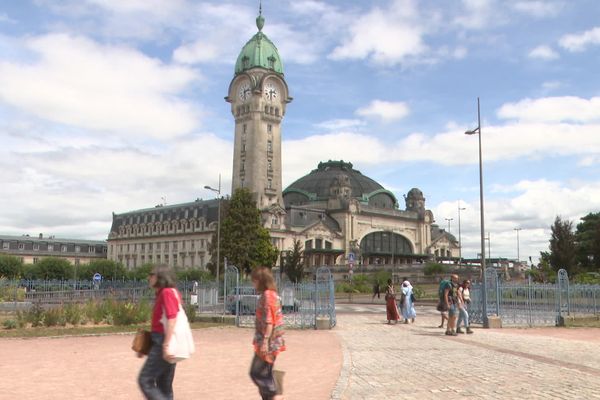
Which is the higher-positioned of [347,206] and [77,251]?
[347,206]

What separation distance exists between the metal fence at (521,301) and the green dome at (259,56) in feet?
254

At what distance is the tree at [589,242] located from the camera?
206ft

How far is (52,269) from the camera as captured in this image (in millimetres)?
88188

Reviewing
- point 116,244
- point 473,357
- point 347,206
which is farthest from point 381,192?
point 473,357

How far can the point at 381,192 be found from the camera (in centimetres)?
13062

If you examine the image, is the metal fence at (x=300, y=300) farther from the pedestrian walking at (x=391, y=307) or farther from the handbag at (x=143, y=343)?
the handbag at (x=143, y=343)

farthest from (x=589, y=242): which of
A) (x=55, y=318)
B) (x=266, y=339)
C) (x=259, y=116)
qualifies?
(x=266, y=339)

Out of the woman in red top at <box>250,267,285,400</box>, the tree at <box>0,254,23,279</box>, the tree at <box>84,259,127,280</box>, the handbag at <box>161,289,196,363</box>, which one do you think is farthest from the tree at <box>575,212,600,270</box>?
the tree at <box>0,254,23,279</box>

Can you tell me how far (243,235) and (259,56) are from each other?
45.3 metres

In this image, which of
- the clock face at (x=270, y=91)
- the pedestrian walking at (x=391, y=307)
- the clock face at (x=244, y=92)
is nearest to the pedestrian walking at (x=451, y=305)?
the pedestrian walking at (x=391, y=307)

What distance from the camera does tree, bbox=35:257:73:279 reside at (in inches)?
3452

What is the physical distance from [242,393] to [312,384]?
1421 millimetres

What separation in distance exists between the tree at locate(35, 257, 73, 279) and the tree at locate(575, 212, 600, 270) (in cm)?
7054

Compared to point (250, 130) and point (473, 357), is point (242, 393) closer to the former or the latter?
point (473, 357)
